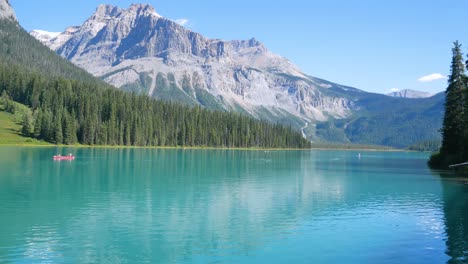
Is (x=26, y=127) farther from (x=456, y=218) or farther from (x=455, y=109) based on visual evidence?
(x=456, y=218)

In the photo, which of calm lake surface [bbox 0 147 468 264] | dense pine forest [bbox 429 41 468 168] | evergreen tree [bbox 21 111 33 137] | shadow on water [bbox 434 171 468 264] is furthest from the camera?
evergreen tree [bbox 21 111 33 137]

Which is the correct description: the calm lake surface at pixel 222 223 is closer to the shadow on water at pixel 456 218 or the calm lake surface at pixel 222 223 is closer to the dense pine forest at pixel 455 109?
the shadow on water at pixel 456 218

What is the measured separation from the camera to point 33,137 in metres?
191

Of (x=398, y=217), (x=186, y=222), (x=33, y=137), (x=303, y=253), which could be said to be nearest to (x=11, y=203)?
(x=186, y=222)

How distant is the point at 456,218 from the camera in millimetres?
46312

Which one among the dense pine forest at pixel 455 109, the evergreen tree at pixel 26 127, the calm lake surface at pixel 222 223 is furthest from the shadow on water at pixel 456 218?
the evergreen tree at pixel 26 127

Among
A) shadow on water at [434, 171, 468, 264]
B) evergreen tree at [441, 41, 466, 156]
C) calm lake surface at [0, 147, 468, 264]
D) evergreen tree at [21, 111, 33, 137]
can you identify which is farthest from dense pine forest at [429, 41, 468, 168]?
evergreen tree at [21, 111, 33, 137]

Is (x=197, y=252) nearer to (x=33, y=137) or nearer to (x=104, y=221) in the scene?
(x=104, y=221)

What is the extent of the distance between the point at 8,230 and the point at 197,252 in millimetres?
16044

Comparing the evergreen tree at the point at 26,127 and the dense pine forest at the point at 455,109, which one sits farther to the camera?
the evergreen tree at the point at 26,127

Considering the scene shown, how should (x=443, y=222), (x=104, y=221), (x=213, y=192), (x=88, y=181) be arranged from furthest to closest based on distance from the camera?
(x=88, y=181), (x=213, y=192), (x=443, y=222), (x=104, y=221)

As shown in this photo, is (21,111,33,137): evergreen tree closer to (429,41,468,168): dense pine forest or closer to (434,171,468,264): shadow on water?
(429,41,468,168): dense pine forest

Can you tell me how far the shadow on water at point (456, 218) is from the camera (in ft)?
107

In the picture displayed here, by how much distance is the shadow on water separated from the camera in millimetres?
32750
